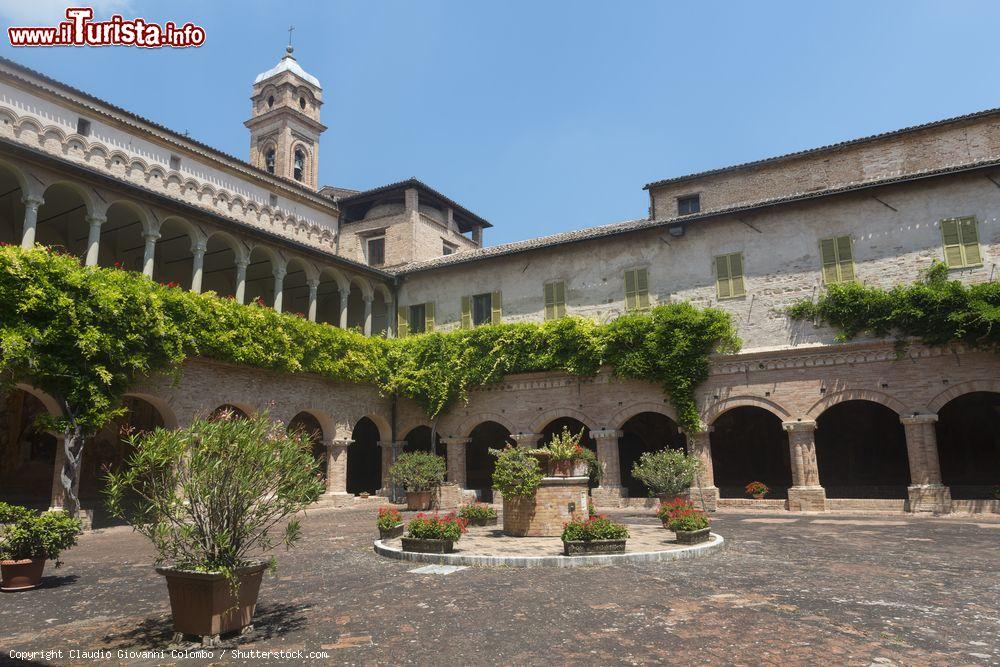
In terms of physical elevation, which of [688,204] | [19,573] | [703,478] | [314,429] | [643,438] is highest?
[688,204]

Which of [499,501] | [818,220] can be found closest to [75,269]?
[499,501]

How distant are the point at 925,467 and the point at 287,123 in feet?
115

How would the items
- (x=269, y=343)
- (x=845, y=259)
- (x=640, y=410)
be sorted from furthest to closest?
(x=640, y=410) < (x=845, y=259) < (x=269, y=343)

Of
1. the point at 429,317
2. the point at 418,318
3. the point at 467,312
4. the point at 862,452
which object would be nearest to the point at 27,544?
the point at 467,312

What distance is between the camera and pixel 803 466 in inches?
746

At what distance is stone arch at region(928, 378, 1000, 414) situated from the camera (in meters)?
17.2

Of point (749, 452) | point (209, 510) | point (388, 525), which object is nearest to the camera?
point (209, 510)

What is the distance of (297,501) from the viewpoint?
689cm

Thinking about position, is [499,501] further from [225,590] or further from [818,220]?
[225,590]

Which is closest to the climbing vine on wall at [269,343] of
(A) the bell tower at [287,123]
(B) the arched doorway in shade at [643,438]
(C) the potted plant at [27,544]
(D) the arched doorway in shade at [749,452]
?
(D) the arched doorway in shade at [749,452]

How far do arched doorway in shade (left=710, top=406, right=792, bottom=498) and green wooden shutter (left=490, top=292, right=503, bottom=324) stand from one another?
349 inches

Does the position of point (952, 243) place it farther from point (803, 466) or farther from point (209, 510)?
point (209, 510)

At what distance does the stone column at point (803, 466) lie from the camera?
18.8 meters

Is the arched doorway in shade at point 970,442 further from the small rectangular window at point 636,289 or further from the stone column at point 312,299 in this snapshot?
the stone column at point 312,299
